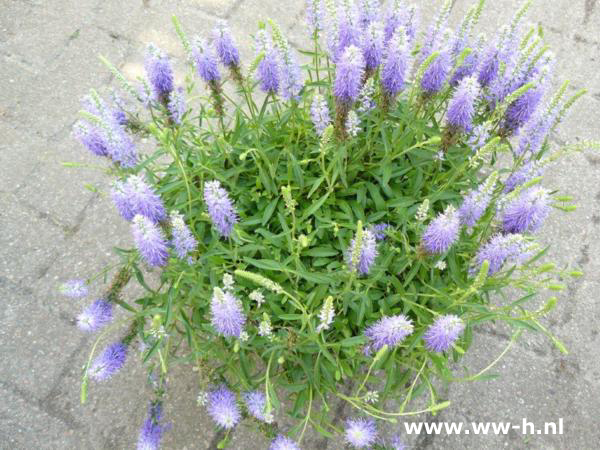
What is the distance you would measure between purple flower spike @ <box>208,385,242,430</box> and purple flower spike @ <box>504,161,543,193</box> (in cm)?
123

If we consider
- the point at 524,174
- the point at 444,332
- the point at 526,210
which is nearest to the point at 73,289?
the point at 444,332

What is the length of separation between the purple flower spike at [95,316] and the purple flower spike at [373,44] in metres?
1.20

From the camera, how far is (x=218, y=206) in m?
1.56

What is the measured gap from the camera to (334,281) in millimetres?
1791

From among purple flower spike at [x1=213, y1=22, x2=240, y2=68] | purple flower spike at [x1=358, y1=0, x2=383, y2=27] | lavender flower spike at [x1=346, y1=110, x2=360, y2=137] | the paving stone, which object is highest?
purple flower spike at [x1=358, y1=0, x2=383, y2=27]

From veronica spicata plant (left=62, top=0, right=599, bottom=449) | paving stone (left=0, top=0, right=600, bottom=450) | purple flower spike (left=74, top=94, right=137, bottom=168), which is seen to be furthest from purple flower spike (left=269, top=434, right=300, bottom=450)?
purple flower spike (left=74, top=94, right=137, bottom=168)

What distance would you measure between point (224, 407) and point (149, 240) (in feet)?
2.05

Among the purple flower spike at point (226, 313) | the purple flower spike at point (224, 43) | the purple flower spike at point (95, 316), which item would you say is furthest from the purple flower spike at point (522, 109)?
the purple flower spike at point (95, 316)

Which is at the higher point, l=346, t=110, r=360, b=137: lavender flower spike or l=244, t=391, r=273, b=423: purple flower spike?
l=346, t=110, r=360, b=137: lavender flower spike

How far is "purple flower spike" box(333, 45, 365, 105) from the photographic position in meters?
1.51

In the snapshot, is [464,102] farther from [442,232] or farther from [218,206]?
[218,206]

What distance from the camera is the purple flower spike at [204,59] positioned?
1.69 m

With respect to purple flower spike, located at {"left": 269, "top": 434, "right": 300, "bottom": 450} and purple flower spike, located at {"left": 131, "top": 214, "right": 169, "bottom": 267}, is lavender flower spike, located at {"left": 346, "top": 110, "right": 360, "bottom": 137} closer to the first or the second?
purple flower spike, located at {"left": 131, "top": 214, "right": 169, "bottom": 267}

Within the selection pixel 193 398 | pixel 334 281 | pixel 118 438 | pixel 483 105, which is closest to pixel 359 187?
pixel 334 281
